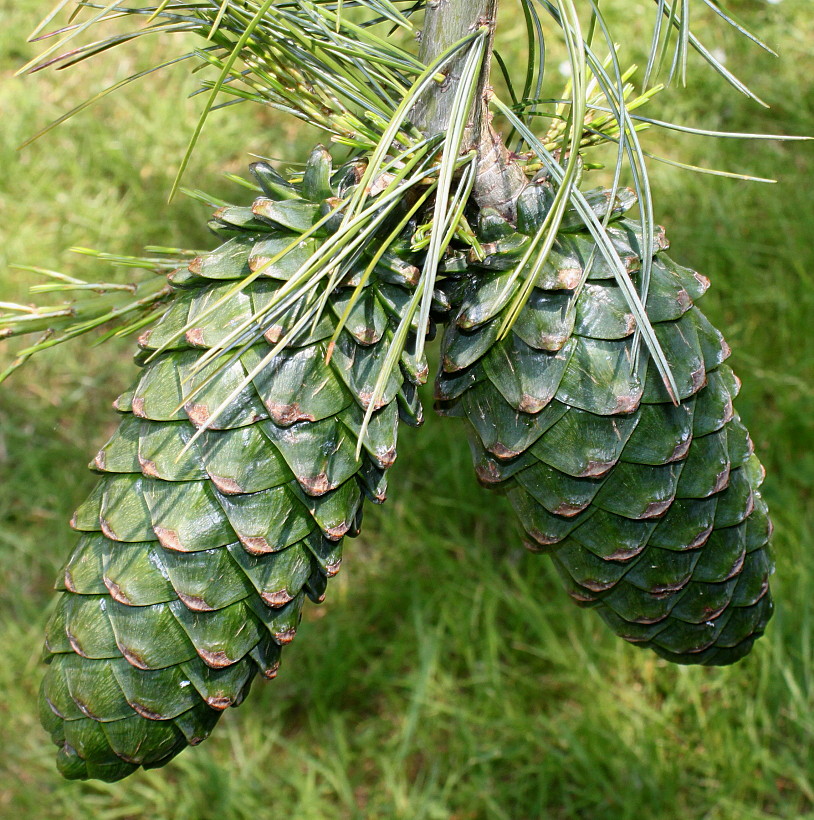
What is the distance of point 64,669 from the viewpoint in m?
0.56

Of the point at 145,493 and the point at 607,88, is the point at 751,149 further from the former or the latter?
the point at 145,493

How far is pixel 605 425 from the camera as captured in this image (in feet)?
1.77

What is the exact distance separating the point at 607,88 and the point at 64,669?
0.51m

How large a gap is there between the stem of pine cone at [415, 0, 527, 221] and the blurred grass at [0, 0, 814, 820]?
1.07 m

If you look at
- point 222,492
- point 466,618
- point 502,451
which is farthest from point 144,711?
point 466,618

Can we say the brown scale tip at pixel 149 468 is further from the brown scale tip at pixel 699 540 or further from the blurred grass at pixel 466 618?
the blurred grass at pixel 466 618

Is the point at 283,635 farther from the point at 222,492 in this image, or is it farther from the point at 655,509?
the point at 655,509

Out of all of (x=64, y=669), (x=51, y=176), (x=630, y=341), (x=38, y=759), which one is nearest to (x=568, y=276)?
(x=630, y=341)

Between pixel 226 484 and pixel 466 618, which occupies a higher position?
pixel 226 484

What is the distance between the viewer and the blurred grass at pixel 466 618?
1379 mm

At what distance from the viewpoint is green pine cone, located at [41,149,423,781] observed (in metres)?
0.51

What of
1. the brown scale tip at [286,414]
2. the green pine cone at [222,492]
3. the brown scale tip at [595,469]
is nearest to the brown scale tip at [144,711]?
the green pine cone at [222,492]

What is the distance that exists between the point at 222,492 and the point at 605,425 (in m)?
0.24

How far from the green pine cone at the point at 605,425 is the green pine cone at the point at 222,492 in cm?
6
